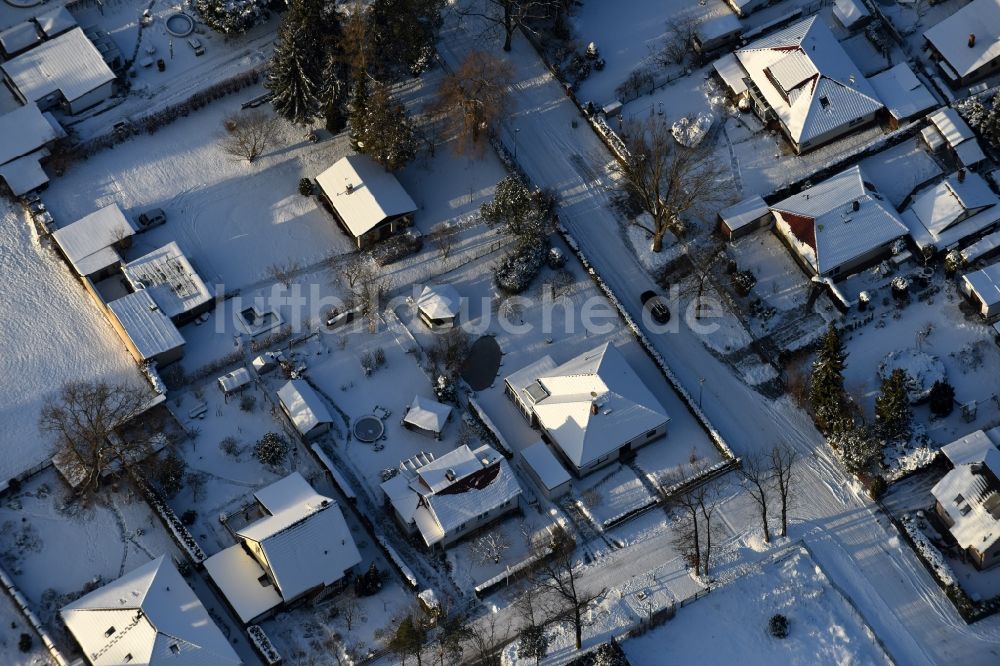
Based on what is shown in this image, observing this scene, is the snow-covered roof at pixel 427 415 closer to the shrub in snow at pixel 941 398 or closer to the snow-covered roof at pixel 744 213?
the snow-covered roof at pixel 744 213

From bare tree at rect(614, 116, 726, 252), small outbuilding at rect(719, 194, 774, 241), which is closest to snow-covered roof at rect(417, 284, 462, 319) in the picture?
bare tree at rect(614, 116, 726, 252)

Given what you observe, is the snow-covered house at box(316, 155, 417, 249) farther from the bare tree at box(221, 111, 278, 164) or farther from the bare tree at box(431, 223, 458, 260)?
the bare tree at box(221, 111, 278, 164)

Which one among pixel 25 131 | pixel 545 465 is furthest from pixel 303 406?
pixel 25 131

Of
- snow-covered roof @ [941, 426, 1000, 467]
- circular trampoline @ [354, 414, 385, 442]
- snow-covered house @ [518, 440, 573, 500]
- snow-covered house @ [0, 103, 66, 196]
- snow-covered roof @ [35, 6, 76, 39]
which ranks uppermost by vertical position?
snow-covered roof @ [35, 6, 76, 39]

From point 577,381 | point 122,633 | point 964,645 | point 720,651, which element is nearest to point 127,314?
point 122,633

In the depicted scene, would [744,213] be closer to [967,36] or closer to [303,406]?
[967,36]

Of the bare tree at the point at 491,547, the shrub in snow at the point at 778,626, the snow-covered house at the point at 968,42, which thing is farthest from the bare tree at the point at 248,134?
the shrub in snow at the point at 778,626
